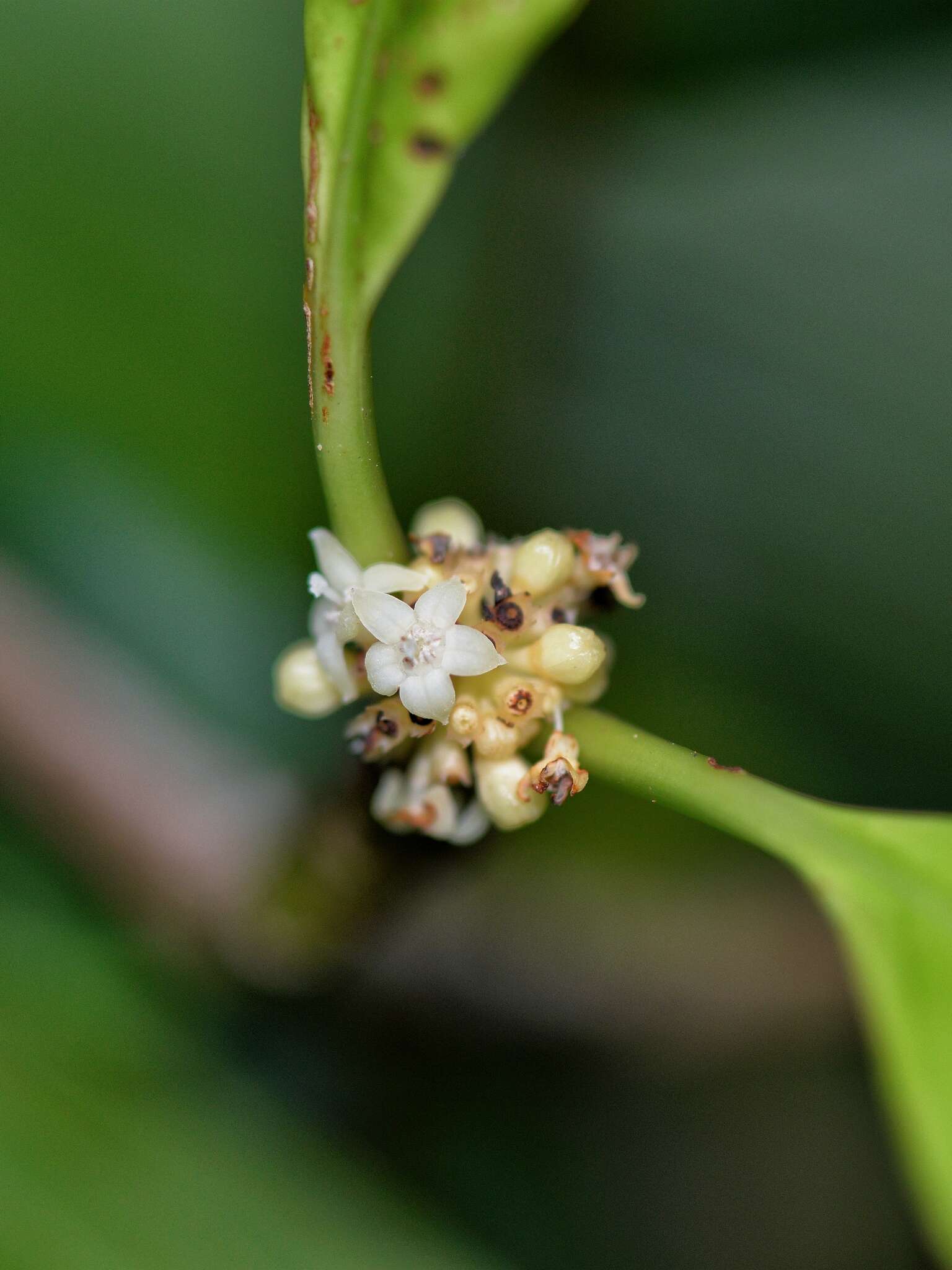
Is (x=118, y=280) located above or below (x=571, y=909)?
above

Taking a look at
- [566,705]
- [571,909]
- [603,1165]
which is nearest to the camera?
[566,705]

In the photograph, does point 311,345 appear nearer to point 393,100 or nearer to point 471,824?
point 393,100

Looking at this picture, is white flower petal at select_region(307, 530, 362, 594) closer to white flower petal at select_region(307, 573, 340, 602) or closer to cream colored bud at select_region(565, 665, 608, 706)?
white flower petal at select_region(307, 573, 340, 602)

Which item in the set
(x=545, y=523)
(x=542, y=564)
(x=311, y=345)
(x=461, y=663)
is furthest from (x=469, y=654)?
(x=545, y=523)

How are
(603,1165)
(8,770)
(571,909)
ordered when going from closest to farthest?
(8,770)
(571,909)
(603,1165)

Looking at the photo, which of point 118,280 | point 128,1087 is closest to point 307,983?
point 128,1087

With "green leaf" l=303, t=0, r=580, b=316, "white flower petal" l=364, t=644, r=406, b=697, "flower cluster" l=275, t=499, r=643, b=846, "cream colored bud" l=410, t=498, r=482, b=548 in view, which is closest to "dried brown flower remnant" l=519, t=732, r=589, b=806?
"flower cluster" l=275, t=499, r=643, b=846

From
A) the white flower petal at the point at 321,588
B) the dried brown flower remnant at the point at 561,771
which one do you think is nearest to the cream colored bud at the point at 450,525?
the white flower petal at the point at 321,588

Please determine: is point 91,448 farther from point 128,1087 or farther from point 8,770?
point 128,1087
